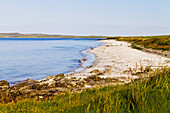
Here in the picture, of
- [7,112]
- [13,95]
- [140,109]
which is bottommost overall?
[13,95]

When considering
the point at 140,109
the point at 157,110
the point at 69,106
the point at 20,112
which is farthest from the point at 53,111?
the point at 157,110

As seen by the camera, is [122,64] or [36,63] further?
[36,63]

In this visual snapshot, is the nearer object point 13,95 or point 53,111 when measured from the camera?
point 53,111

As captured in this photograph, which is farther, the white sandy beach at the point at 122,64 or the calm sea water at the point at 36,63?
the calm sea water at the point at 36,63

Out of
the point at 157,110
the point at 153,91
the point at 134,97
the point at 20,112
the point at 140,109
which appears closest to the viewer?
the point at 157,110

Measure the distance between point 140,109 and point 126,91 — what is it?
4.36 feet

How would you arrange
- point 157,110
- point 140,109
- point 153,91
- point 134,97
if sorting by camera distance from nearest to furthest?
point 157,110
point 140,109
point 134,97
point 153,91

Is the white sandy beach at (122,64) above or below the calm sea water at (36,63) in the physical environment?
above

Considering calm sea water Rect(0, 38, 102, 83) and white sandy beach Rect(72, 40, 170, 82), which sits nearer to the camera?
white sandy beach Rect(72, 40, 170, 82)

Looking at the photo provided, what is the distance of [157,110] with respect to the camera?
181 inches

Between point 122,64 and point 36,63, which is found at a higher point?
point 122,64

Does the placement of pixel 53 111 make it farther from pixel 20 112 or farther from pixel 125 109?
pixel 125 109

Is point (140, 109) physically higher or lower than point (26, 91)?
higher

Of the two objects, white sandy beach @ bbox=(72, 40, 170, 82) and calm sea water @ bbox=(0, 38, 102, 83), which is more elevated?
white sandy beach @ bbox=(72, 40, 170, 82)
